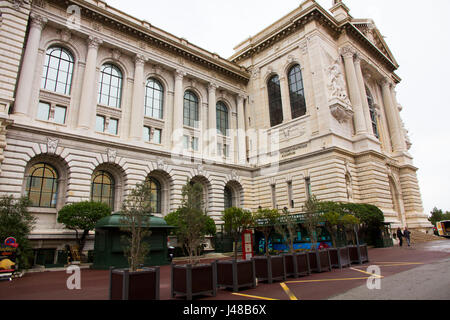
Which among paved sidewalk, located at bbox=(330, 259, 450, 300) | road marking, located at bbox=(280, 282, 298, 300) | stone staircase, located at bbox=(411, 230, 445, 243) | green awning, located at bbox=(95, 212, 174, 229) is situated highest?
green awning, located at bbox=(95, 212, 174, 229)

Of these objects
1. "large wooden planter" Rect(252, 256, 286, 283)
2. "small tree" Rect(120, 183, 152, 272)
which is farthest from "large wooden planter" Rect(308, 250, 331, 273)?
"small tree" Rect(120, 183, 152, 272)

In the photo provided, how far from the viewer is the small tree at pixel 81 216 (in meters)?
20.6

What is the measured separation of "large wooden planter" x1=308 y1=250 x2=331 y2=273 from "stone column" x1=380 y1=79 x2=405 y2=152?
34.9m

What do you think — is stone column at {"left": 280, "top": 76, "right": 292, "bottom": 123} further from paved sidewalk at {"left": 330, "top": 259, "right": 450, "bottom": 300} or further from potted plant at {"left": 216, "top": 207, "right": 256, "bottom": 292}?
potted plant at {"left": 216, "top": 207, "right": 256, "bottom": 292}

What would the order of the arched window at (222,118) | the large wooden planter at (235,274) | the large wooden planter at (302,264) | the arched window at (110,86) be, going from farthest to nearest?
the arched window at (222,118)
the arched window at (110,86)
the large wooden planter at (302,264)
the large wooden planter at (235,274)

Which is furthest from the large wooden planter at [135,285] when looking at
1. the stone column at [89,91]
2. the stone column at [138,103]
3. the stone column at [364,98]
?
the stone column at [364,98]

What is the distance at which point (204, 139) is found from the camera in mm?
35719

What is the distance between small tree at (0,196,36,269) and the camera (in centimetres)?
1625

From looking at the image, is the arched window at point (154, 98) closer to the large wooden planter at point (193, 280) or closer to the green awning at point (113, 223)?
the green awning at point (113, 223)

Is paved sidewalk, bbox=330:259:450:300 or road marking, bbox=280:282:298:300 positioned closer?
paved sidewalk, bbox=330:259:450:300

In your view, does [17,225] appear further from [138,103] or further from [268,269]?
[138,103]

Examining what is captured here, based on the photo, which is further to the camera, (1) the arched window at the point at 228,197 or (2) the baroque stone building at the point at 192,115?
(1) the arched window at the point at 228,197

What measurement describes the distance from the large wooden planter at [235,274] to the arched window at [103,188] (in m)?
18.9

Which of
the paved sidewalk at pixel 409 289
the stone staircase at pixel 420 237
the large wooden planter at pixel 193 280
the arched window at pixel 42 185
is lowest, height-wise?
the paved sidewalk at pixel 409 289
